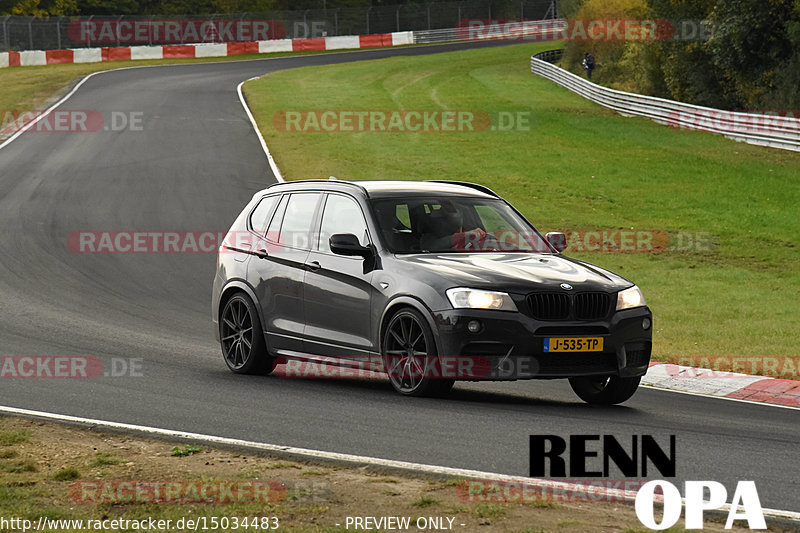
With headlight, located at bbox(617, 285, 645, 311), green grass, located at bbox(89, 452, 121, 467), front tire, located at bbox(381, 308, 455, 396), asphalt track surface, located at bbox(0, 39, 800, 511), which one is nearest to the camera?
green grass, located at bbox(89, 452, 121, 467)

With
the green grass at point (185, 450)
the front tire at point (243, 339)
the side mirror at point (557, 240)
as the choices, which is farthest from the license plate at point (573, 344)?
the front tire at point (243, 339)

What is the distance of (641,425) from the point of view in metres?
8.68

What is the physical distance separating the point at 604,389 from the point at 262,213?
156 inches

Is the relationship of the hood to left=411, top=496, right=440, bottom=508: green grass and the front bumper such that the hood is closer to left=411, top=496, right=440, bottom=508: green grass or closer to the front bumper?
the front bumper

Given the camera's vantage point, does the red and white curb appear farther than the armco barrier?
No

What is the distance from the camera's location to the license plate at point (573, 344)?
9055 mm

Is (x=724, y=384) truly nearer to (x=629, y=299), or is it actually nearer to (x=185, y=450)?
(x=629, y=299)

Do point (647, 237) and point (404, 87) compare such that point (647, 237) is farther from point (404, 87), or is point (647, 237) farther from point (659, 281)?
point (404, 87)

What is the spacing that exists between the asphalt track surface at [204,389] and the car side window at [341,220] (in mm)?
1378

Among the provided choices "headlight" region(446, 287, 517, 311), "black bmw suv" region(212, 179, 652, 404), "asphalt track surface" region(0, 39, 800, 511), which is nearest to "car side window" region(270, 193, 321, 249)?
"black bmw suv" region(212, 179, 652, 404)

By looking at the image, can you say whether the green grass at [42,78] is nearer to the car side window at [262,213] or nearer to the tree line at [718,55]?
the tree line at [718,55]

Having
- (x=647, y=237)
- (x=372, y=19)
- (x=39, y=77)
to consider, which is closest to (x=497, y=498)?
(x=647, y=237)

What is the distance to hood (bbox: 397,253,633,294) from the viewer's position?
30.1ft

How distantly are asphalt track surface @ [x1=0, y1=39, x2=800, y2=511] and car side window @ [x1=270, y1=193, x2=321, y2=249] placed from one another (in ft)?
4.43
